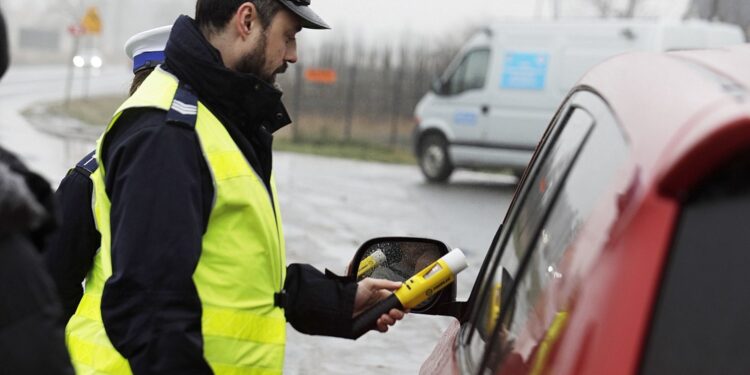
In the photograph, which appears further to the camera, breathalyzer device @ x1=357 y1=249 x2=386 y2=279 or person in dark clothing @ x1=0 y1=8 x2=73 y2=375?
breathalyzer device @ x1=357 y1=249 x2=386 y2=279

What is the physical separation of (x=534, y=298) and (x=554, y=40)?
16019mm

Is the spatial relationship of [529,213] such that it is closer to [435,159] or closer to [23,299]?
[23,299]

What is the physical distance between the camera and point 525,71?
18.0 meters

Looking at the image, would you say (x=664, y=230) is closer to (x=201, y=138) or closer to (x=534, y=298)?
(x=534, y=298)

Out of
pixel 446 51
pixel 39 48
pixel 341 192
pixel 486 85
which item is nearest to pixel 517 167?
pixel 486 85

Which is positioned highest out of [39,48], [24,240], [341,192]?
[24,240]

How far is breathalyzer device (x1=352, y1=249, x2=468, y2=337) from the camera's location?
2.86 metres

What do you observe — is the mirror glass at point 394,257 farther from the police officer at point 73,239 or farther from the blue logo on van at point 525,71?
the blue logo on van at point 525,71

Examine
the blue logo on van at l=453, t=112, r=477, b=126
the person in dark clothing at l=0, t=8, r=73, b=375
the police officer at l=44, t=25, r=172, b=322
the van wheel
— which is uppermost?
the person in dark clothing at l=0, t=8, r=73, b=375

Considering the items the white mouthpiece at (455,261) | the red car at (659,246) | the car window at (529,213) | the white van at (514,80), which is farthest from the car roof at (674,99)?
the white van at (514,80)

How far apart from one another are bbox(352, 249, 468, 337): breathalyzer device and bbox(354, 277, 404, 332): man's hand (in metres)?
0.03

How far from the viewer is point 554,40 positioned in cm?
1766

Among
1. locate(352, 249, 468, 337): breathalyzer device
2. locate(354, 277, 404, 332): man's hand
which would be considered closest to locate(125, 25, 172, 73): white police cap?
locate(354, 277, 404, 332): man's hand

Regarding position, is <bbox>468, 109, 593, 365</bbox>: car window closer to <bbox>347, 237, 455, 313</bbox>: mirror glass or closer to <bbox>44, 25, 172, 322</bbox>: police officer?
<bbox>347, 237, 455, 313</bbox>: mirror glass
